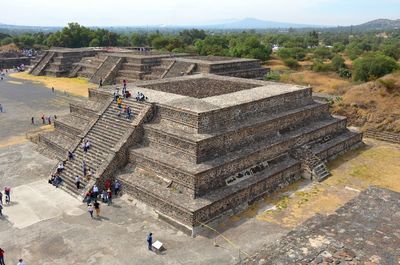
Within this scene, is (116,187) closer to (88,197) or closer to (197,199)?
(88,197)

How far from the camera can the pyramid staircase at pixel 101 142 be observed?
14.1 m

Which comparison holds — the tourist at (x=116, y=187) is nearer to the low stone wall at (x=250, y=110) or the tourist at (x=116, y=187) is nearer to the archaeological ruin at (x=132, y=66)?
the low stone wall at (x=250, y=110)

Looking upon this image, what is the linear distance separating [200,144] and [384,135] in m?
12.7

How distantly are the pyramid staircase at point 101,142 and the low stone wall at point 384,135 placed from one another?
42.7 feet

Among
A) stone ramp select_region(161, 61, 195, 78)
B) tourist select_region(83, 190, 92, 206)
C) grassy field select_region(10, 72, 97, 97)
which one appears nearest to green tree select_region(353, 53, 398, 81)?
stone ramp select_region(161, 61, 195, 78)

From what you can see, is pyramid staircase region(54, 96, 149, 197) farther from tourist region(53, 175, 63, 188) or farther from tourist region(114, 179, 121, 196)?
tourist region(114, 179, 121, 196)

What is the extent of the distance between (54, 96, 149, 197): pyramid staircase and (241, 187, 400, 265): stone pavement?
7948 mm

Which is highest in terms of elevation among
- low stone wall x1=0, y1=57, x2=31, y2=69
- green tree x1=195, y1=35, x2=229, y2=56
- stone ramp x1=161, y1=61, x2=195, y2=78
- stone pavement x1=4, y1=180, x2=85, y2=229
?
green tree x1=195, y1=35, x2=229, y2=56

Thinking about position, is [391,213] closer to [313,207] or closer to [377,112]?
[313,207]

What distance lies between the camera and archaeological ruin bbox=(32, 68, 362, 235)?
12.3 meters

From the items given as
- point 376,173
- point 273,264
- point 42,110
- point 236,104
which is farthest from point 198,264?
point 42,110

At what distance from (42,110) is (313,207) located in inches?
802

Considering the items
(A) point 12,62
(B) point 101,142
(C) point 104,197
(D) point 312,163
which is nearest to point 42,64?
(A) point 12,62

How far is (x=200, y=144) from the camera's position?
1266 centimetres
